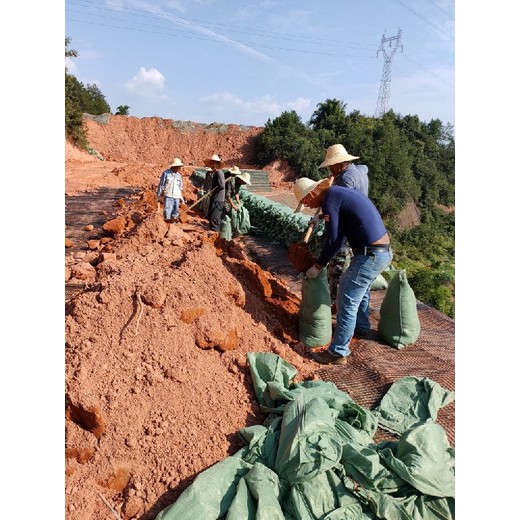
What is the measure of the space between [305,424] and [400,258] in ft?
49.1

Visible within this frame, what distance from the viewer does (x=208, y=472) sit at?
1.95 meters

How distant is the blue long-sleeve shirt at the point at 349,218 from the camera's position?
3.07m

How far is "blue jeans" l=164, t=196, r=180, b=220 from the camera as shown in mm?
7223

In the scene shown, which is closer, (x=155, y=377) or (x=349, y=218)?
(x=155, y=377)

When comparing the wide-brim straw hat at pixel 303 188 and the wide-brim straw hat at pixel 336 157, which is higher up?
the wide-brim straw hat at pixel 336 157

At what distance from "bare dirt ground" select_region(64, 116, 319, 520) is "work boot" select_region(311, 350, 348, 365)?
0.09m

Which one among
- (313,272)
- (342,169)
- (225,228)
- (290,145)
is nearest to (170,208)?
(225,228)

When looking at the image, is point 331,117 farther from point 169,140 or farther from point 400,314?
point 400,314

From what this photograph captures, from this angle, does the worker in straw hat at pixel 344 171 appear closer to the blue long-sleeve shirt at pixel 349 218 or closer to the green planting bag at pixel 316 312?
the blue long-sleeve shirt at pixel 349 218

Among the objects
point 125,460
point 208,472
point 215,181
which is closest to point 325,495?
point 208,472

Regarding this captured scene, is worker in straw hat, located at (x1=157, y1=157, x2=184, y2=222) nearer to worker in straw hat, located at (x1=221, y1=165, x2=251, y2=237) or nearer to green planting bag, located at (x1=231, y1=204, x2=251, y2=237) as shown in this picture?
worker in straw hat, located at (x1=221, y1=165, x2=251, y2=237)

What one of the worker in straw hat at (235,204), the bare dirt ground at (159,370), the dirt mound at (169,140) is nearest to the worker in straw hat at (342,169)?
the bare dirt ground at (159,370)

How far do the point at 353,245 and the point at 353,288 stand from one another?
1.11 feet

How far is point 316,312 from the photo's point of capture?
340 centimetres
